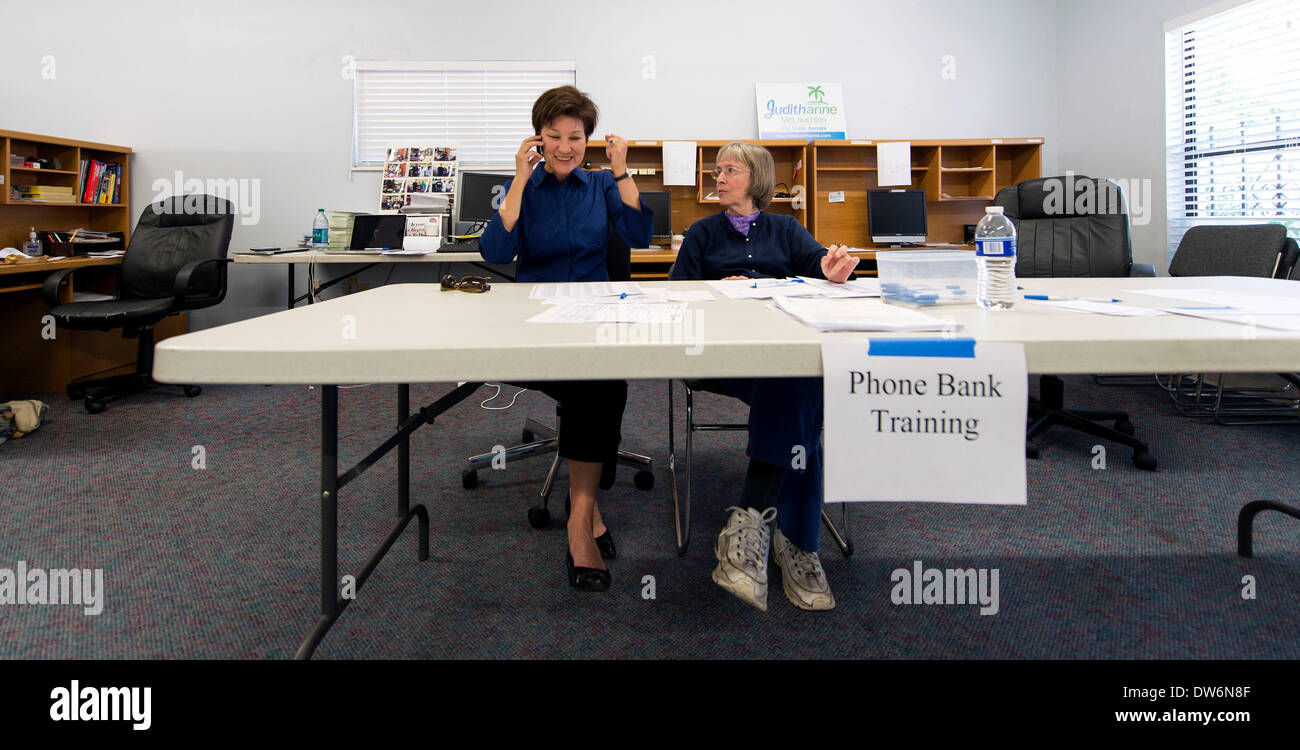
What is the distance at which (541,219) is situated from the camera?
5.86ft

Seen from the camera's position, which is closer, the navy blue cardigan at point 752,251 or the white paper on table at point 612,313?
the white paper on table at point 612,313

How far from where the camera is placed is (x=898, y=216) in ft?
13.9

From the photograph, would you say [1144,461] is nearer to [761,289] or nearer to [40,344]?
[761,289]

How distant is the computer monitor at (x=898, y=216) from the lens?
167 inches

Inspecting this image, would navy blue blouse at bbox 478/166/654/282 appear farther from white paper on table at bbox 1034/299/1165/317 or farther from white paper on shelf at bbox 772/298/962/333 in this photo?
white paper on table at bbox 1034/299/1165/317

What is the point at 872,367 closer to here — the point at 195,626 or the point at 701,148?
the point at 195,626

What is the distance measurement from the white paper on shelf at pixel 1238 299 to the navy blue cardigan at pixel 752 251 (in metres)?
0.83

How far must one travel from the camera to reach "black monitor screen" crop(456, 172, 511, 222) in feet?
12.9

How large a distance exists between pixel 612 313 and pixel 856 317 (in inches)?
12.7

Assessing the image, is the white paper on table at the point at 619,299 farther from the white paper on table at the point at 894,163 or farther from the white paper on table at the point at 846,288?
the white paper on table at the point at 894,163

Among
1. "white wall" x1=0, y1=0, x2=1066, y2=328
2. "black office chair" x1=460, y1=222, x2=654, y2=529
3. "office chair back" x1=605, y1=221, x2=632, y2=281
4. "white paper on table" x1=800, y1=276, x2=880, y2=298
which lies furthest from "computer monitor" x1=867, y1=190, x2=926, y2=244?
"white paper on table" x1=800, y1=276, x2=880, y2=298

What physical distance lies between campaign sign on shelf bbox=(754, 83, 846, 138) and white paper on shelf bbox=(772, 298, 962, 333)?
3602 mm

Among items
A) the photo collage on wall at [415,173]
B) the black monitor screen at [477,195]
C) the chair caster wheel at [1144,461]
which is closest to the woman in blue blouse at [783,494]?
the chair caster wheel at [1144,461]
